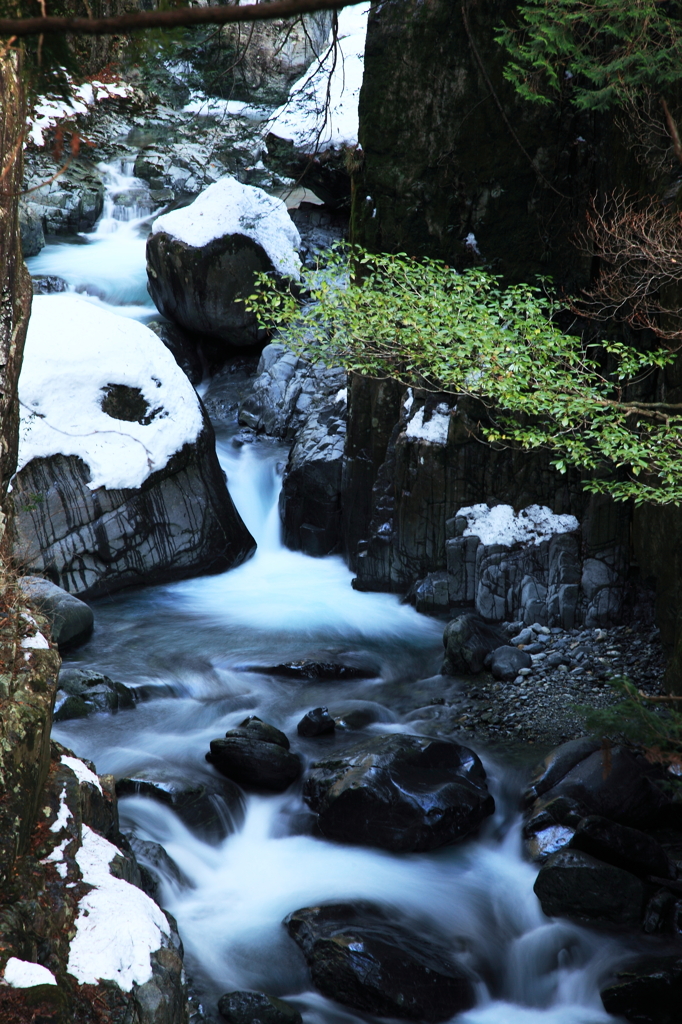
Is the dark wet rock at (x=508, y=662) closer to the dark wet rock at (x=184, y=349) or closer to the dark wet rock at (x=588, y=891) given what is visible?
the dark wet rock at (x=588, y=891)

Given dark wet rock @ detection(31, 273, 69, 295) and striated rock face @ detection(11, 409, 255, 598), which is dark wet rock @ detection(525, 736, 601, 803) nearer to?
striated rock face @ detection(11, 409, 255, 598)

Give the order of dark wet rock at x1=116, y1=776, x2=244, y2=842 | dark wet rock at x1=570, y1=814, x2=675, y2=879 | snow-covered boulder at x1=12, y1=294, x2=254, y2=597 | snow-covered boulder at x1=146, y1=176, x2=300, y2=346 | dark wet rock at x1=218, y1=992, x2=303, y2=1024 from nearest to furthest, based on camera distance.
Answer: dark wet rock at x1=218, y1=992, x2=303, y2=1024 < dark wet rock at x1=570, y1=814, x2=675, y2=879 < dark wet rock at x1=116, y1=776, x2=244, y2=842 < snow-covered boulder at x1=12, y1=294, x2=254, y2=597 < snow-covered boulder at x1=146, y1=176, x2=300, y2=346

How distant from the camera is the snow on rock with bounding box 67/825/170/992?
117 inches

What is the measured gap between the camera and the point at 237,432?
14242 mm

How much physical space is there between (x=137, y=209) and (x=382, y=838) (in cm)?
1894

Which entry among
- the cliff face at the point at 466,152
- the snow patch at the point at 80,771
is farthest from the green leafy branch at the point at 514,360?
the snow patch at the point at 80,771

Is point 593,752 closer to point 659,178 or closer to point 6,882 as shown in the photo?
point 6,882

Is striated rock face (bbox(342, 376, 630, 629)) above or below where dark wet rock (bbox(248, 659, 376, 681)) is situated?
above

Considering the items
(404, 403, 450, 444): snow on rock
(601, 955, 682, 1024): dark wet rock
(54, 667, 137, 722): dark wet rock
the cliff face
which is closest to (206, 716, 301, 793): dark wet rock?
(54, 667, 137, 722): dark wet rock

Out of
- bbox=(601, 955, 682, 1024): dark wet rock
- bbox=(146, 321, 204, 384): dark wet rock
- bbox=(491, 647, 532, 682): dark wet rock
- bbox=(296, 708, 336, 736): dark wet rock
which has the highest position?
bbox=(146, 321, 204, 384): dark wet rock

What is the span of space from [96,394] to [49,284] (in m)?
7.42

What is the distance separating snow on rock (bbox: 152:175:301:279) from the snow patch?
40.1ft

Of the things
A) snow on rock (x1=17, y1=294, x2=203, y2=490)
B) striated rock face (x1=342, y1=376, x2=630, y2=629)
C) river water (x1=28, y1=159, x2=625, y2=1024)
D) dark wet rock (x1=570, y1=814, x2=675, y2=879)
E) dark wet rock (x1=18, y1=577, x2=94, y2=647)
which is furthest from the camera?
snow on rock (x1=17, y1=294, x2=203, y2=490)

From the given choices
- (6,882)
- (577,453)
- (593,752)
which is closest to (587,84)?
(577,453)
